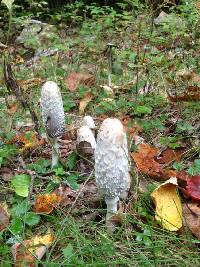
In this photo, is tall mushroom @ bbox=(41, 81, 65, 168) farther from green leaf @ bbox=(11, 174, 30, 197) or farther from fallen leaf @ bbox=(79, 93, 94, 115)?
fallen leaf @ bbox=(79, 93, 94, 115)

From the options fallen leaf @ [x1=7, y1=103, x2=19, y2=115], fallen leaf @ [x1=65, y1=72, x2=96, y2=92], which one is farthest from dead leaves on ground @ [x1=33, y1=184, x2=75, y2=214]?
fallen leaf @ [x1=65, y1=72, x2=96, y2=92]

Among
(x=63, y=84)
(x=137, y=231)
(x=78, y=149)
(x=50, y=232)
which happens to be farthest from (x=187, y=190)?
(x=63, y=84)

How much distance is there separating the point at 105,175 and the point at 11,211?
53 cm

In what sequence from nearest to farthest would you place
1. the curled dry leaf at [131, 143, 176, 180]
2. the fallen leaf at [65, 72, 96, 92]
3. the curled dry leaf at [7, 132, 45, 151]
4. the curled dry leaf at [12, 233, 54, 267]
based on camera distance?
1. the curled dry leaf at [12, 233, 54, 267]
2. the curled dry leaf at [131, 143, 176, 180]
3. the curled dry leaf at [7, 132, 45, 151]
4. the fallen leaf at [65, 72, 96, 92]

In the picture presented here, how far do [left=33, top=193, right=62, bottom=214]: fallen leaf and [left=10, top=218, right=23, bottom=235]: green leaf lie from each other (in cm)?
12

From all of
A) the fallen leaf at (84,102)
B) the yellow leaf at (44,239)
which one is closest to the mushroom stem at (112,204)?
the yellow leaf at (44,239)

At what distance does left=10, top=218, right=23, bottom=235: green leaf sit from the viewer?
189 cm

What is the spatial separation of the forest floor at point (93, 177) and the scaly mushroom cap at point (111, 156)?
17 cm

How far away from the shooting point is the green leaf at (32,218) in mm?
1949

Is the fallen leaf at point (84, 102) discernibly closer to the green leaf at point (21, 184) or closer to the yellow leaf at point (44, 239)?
the green leaf at point (21, 184)

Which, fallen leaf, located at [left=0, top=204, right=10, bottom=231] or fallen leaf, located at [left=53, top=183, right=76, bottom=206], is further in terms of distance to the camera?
Answer: fallen leaf, located at [left=53, top=183, right=76, bottom=206]

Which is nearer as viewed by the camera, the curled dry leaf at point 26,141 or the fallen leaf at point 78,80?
the curled dry leaf at point 26,141

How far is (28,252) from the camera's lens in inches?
66.7

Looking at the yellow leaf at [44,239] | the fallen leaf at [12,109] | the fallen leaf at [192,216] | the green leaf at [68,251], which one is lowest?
the fallen leaf at [12,109]
